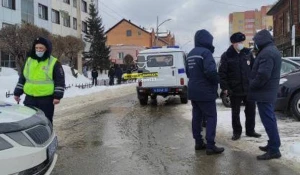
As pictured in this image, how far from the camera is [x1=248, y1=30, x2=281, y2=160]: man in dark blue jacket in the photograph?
6680 mm

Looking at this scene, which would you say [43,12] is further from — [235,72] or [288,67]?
[235,72]

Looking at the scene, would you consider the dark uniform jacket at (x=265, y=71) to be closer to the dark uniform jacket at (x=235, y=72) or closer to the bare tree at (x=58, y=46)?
the dark uniform jacket at (x=235, y=72)

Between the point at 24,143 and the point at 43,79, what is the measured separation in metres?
2.67

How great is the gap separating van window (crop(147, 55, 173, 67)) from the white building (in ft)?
67.9

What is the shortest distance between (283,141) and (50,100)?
4022mm

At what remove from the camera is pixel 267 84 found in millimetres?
6844

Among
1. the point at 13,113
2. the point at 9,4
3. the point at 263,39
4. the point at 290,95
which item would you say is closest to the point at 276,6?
the point at 9,4

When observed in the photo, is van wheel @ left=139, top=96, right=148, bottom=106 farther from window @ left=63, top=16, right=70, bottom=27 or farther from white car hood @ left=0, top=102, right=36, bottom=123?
window @ left=63, top=16, right=70, bottom=27

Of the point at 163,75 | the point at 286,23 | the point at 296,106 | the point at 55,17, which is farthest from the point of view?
the point at 55,17

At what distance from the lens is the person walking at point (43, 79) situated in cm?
659

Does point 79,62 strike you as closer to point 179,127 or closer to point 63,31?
point 63,31

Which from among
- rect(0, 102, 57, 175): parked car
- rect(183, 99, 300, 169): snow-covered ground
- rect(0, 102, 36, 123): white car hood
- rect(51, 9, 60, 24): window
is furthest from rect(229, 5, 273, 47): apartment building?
rect(0, 102, 57, 175): parked car

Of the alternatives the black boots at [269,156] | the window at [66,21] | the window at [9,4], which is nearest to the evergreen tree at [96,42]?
the window at [66,21]

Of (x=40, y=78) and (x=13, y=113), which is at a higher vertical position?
(x=40, y=78)
